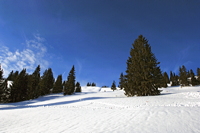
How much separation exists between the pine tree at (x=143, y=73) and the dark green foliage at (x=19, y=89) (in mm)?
33483

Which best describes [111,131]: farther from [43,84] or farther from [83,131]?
[43,84]

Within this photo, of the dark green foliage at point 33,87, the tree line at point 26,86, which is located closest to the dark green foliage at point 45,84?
the tree line at point 26,86

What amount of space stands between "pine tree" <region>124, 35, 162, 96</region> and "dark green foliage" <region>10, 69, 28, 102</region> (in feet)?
110

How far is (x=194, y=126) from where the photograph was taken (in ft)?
16.0

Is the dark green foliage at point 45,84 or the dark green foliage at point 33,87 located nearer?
the dark green foliage at point 33,87

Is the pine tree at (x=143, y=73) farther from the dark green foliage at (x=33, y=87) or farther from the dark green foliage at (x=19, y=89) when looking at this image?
the dark green foliage at (x=33, y=87)

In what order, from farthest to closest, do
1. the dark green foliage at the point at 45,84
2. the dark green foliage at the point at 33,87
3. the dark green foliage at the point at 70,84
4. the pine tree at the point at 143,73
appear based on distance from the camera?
the dark green foliage at the point at 45,84 < the dark green foliage at the point at 70,84 < the dark green foliage at the point at 33,87 < the pine tree at the point at 143,73

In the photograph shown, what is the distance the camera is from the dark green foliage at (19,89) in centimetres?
3448

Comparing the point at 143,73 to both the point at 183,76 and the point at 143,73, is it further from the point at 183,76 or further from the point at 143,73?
the point at 183,76

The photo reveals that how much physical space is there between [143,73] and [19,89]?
121 feet

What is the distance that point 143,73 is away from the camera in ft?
66.2

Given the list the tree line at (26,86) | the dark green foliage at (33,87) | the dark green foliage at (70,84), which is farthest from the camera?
the dark green foliage at (70,84)

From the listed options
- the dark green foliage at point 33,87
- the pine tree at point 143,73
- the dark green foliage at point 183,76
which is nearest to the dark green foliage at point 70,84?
the dark green foliage at point 33,87

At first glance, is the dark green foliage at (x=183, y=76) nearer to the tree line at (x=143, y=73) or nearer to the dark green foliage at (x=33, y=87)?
the tree line at (x=143, y=73)
